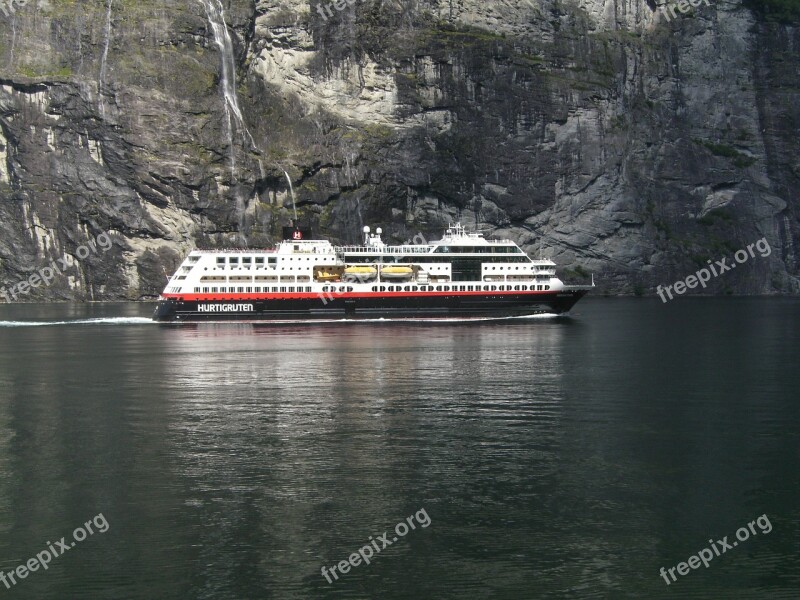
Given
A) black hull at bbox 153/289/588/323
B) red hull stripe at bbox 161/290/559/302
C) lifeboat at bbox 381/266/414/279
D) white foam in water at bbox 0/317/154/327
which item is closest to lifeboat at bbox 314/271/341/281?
red hull stripe at bbox 161/290/559/302

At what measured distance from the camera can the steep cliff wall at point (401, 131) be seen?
143m

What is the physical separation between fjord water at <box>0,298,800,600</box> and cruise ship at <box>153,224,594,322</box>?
1571 inches

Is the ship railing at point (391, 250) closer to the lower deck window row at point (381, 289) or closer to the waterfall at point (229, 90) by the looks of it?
the lower deck window row at point (381, 289)

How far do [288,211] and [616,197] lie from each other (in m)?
52.5

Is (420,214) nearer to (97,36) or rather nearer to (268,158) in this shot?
(268,158)

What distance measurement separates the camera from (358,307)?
102 metres

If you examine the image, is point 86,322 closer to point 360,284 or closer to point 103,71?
point 360,284

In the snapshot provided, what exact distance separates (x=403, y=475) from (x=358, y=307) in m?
72.3

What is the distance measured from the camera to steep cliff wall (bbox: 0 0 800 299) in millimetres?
142625

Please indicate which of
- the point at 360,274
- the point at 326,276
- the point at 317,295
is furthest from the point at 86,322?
the point at 360,274

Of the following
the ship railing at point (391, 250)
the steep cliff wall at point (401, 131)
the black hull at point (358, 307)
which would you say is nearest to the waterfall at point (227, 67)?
the steep cliff wall at point (401, 131)

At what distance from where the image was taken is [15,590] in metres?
21.4

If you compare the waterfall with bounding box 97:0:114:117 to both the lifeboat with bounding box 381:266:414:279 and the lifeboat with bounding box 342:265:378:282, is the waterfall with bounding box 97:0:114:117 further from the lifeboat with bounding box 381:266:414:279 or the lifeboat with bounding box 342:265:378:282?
the lifeboat with bounding box 381:266:414:279

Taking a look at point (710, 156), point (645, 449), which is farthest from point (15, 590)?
point (710, 156)
